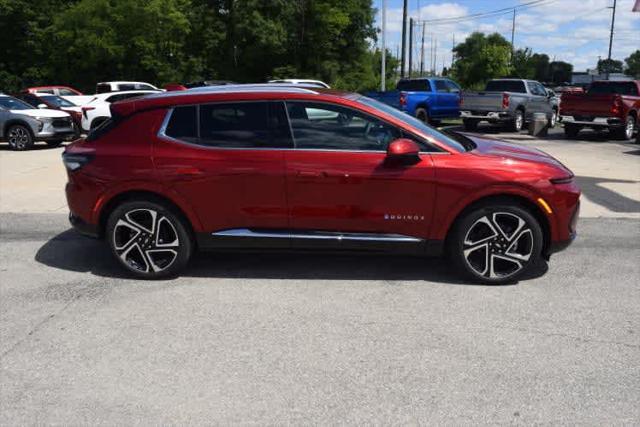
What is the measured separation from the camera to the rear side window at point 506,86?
20.2 meters

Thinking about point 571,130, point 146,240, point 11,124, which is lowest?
point 571,130

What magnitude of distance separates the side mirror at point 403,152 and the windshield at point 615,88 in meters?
16.2

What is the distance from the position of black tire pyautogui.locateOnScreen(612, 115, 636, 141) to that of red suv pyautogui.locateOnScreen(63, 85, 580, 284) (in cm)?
1422

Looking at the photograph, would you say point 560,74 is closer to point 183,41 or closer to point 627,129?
point 183,41

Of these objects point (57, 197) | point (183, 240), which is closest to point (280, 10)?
point (57, 197)

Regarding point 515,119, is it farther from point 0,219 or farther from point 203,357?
point 203,357

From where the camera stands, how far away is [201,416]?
122 inches

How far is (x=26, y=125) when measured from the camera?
617 inches

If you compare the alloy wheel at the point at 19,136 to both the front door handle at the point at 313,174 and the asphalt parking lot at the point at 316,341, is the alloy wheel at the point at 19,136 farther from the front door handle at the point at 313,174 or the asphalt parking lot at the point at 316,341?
the front door handle at the point at 313,174

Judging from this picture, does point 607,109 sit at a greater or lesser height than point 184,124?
lesser

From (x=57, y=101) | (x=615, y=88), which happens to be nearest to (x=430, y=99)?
(x=615, y=88)

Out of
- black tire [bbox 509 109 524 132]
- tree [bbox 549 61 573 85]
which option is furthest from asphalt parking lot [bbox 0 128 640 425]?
tree [bbox 549 61 573 85]

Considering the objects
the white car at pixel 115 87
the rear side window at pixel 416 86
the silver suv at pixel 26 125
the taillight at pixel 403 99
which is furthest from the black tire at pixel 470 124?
the silver suv at pixel 26 125

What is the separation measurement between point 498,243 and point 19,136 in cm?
1452
